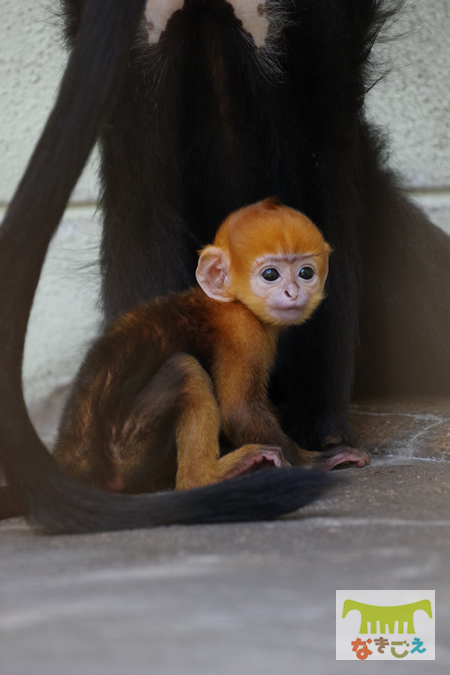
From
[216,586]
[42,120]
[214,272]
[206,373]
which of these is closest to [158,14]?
[214,272]

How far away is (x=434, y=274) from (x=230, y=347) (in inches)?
38.4

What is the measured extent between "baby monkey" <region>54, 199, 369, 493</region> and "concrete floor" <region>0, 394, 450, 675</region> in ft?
0.77

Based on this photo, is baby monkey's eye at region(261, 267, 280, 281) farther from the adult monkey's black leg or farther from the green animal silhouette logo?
the green animal silhouette logo

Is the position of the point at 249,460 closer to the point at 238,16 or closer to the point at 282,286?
the point at 282,286

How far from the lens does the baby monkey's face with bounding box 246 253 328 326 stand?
1.82 metres

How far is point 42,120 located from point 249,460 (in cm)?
253

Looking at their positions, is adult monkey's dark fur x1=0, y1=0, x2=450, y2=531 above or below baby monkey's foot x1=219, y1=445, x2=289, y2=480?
above

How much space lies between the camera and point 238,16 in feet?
6.50

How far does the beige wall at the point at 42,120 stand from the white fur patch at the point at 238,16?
1.42 metres

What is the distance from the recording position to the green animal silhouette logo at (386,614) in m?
0.94

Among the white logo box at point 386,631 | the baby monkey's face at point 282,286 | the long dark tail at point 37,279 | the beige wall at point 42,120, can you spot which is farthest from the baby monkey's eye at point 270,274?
the beige wall at point 42,120

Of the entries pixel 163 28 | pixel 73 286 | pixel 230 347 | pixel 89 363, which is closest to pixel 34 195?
pixel 89 363

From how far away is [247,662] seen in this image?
820 mm

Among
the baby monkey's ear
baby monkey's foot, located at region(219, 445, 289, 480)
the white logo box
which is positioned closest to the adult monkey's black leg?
the baby monkey's ear
